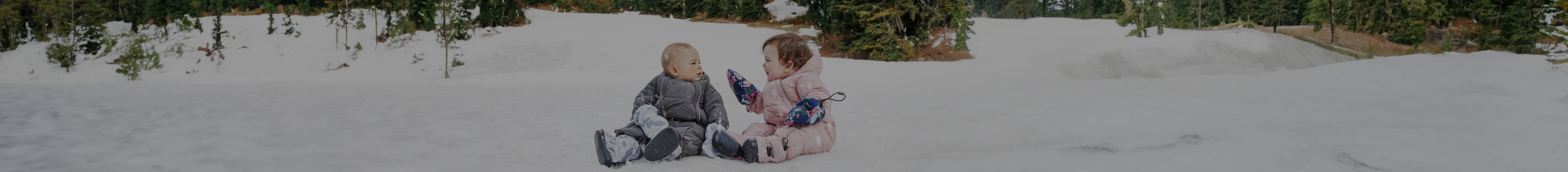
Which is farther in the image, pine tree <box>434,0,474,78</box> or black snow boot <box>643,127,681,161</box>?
pine tree <box>434,0,474,78</box>

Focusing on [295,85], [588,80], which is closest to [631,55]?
[588,80]

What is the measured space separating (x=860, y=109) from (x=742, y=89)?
3194mm

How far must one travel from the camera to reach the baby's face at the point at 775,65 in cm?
348

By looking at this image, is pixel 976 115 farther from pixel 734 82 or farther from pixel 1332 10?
pixel 1332 10

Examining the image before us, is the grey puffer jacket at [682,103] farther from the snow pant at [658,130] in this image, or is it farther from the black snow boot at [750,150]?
the black snow boot at [750,150]

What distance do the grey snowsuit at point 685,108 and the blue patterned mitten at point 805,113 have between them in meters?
0.31

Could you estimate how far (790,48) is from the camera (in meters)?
3.46

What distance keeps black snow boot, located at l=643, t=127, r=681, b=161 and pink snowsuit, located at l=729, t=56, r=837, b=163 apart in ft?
0.88

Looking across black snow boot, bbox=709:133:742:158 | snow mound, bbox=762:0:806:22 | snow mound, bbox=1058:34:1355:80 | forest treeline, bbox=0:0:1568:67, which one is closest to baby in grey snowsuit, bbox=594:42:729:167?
black snow boot, bbox=709:133:742:158

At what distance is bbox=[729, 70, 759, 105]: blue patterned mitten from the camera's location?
3.54 meters

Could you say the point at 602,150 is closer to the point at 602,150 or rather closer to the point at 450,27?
the point at 602,150

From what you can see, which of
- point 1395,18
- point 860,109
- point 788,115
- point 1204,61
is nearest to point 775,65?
point 788,115

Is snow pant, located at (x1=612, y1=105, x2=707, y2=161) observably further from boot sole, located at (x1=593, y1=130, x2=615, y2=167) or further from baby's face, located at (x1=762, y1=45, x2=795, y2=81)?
baby's face, located at (x1=762, y1=45, x2=795, y2=81)

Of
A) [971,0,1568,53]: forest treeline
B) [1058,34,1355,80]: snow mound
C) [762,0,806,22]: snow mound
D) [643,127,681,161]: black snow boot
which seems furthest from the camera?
[762,0,806,22]: snow mound
